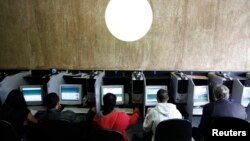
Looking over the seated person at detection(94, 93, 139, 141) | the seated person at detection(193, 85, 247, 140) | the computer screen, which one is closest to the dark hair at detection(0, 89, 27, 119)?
the seated person at detection(94, 93, 139, 141)

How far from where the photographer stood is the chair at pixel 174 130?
7.33ft

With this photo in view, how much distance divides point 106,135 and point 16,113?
1355 mm

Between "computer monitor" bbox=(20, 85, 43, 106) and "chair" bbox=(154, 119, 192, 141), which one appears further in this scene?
"computer monitor" bbox=(20, 85, 43, 106)

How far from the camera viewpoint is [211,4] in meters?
3.40

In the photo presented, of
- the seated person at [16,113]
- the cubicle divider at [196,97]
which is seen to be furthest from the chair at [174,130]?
the seated person at [16,113]

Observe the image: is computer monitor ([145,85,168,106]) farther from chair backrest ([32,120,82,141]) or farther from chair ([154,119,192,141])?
chair backrest ([32,120,82,141])

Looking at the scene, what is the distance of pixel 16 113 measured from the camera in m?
2.78

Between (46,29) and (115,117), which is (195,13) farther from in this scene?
(46,29)

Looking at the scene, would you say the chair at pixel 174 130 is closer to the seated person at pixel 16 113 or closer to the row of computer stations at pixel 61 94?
the row of computer stations at pixel 61 94

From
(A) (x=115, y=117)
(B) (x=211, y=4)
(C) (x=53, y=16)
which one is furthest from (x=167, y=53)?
(C) (x=53, y=16)

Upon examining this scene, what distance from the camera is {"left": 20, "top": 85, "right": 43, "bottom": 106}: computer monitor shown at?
345 cm

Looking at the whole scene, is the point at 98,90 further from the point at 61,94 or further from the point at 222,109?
the point at 222,109

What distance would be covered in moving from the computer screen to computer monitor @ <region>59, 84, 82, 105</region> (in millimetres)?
1762

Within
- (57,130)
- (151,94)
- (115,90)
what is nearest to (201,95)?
(151,94)
